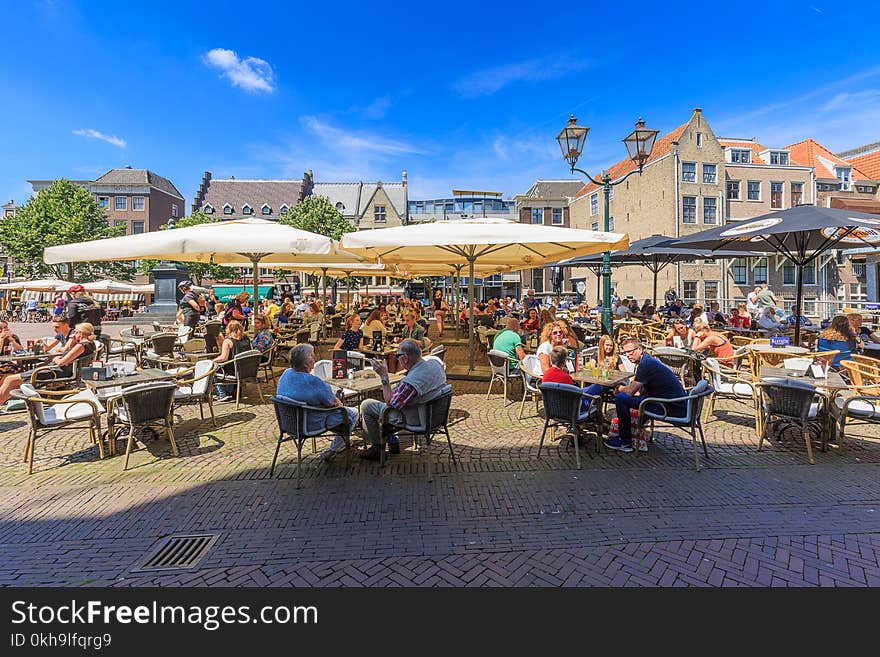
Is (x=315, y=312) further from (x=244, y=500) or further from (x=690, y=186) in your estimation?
(x=690, y=186)

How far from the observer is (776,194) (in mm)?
35438

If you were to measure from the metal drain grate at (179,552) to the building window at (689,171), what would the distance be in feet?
125

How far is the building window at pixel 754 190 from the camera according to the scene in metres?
35.2

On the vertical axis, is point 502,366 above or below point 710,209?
below

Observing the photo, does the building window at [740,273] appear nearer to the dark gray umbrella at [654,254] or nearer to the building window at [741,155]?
the building window at [741,155]

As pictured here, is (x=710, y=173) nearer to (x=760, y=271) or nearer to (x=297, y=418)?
(x=760, y=271)

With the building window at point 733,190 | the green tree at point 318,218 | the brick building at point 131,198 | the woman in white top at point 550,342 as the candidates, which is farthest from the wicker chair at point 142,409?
the brick building at point 131,198

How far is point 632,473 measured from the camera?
459 centimetres

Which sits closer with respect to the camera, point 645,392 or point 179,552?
point 179,552

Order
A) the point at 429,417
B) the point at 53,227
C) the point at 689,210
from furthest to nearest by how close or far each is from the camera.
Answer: the point at 689,210, the point at 53,227, the point at 429,417

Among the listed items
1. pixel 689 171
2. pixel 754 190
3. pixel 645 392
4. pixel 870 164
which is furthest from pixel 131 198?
pixel 870 164

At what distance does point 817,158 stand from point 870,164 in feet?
14.1
